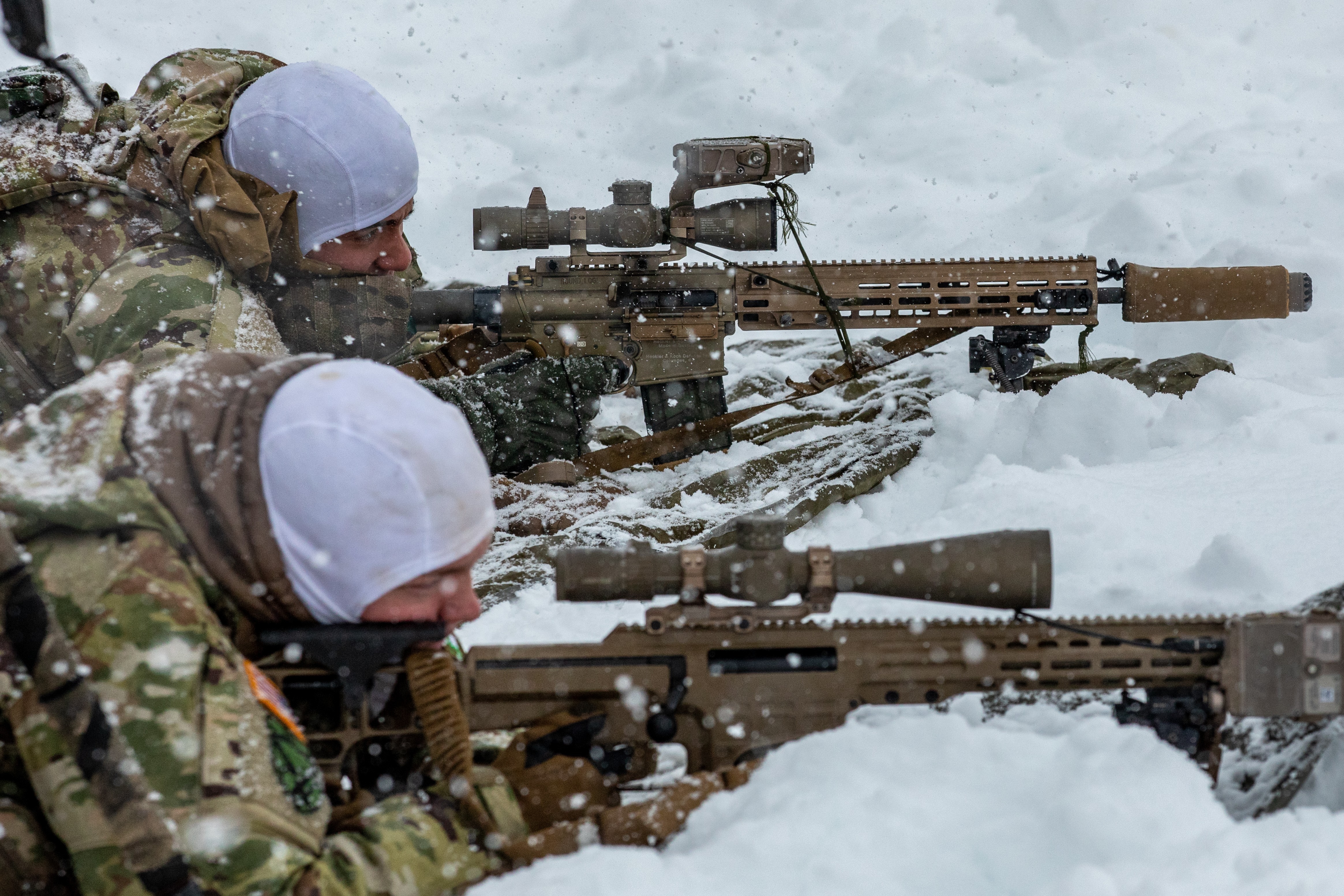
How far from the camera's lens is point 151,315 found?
346 cm

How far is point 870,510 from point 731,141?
1822 mm

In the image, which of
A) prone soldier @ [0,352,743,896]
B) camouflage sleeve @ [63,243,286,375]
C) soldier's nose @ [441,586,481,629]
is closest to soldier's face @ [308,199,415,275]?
camouflage sleeve @ [63,243,286,375]

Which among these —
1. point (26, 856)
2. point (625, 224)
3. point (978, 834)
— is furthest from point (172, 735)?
point (625, 224)

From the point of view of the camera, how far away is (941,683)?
2580 millimetres

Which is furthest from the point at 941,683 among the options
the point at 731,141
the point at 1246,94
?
the point at 1246,94

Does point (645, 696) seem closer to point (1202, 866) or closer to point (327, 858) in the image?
point (327, 858)

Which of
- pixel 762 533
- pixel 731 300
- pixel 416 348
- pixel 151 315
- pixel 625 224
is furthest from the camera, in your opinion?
pixel 416 348

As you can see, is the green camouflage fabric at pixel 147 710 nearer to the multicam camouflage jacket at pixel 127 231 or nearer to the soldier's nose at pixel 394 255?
the multicam camouflage jacket at pixel 127 231

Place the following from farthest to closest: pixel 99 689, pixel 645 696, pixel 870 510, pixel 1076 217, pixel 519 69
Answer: pixel 519 69 → pixel 1076 217 → pixel 870 510 → pixel 645 696 → pixel 99 689

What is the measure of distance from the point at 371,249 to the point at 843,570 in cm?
227

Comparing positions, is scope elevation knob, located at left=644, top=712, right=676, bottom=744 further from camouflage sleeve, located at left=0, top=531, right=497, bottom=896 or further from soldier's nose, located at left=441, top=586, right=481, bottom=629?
camouflage sleeve, located at left=0, top=531, right=497, bottom=896

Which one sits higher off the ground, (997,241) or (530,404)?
(997,241)

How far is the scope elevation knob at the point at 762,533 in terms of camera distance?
243 cm

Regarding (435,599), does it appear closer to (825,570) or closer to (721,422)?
(825,570)
